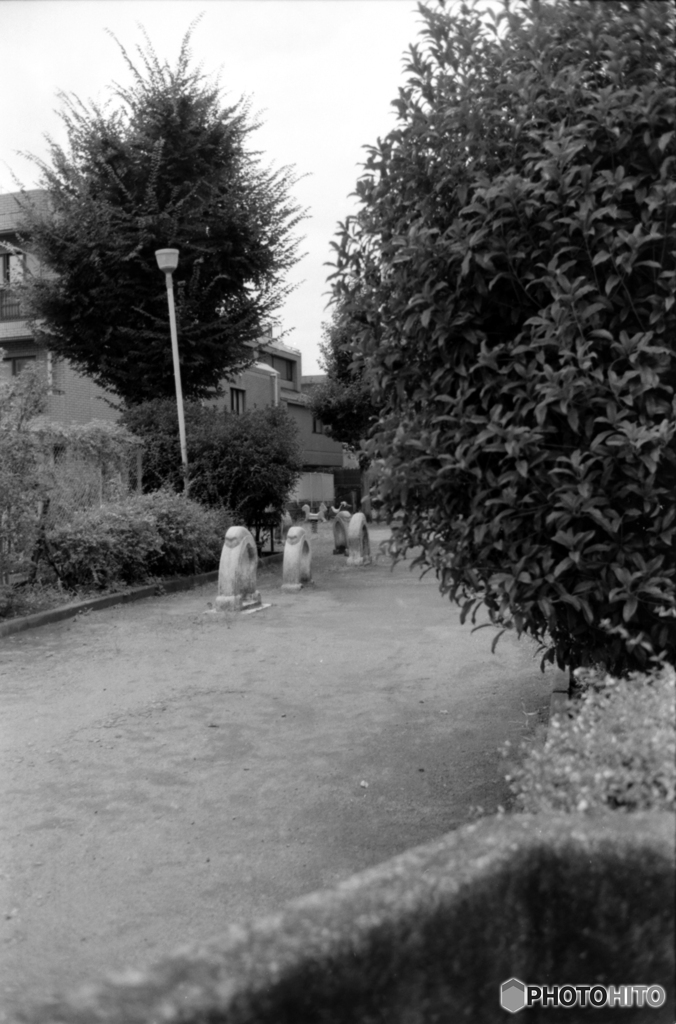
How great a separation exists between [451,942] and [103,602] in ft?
36.5

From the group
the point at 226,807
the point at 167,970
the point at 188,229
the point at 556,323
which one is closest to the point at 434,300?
the point at 556,323

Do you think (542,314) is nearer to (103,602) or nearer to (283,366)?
(103,602)

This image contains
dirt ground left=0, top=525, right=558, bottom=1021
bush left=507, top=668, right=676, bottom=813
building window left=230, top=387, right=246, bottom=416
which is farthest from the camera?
building window left=230, top=387, right=246, bottom=416

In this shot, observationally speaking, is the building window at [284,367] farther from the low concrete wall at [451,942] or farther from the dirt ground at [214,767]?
the low concrete wall at [451,942]

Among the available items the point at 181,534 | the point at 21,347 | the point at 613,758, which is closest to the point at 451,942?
the point at 613,758

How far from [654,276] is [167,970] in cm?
347

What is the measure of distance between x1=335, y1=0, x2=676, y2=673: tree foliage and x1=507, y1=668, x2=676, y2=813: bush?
24.5 inches

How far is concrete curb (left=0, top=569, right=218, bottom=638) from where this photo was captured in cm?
1119

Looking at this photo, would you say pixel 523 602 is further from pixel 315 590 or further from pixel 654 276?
pixel 315 590

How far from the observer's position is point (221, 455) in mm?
18438

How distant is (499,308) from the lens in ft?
15.2

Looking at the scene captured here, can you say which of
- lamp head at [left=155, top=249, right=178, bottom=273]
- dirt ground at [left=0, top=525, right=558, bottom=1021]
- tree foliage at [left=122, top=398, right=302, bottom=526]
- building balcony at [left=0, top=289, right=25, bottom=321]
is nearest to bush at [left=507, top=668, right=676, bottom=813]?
dirt ground at [left=0, top=525, right=558, bottom=1021]

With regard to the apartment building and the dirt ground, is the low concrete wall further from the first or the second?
the apartment building

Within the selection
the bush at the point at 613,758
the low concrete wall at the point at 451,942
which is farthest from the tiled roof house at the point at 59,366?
the low concrete wall at the point at 451,942
